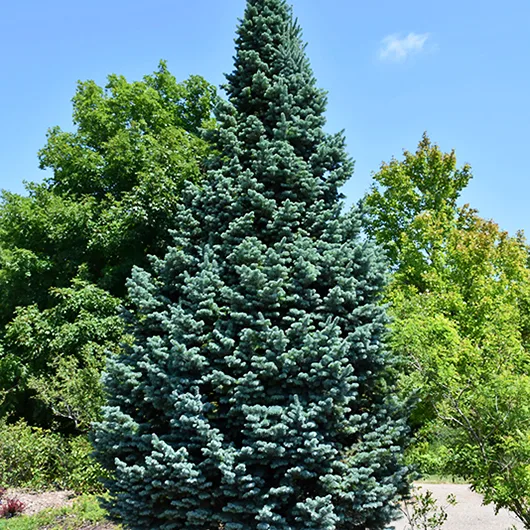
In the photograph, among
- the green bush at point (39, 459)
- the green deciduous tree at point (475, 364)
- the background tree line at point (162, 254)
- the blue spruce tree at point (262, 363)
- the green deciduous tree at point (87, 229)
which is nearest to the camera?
the blue spruce tree at point (262, 363)

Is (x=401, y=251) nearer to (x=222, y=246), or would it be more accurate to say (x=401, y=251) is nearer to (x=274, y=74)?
(x=274, y=74)

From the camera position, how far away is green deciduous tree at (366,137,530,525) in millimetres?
5715

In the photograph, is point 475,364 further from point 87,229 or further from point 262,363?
point 87,229

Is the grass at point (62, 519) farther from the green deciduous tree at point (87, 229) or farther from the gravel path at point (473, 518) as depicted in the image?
the gravel path at point (473, 518)

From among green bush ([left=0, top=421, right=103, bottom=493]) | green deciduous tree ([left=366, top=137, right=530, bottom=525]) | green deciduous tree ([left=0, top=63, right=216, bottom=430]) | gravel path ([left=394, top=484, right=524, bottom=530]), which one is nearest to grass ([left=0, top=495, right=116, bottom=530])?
green bush ([left=0, top=421, right=103, bottom=493])

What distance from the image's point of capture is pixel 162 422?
5.59 metres

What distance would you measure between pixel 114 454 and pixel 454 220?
1012 cm

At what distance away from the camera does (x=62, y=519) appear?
8258mm

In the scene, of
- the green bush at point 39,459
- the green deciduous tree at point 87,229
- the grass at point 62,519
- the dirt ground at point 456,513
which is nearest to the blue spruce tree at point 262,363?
the grass at point 62,519

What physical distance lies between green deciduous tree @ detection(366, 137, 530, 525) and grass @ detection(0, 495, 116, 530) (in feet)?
17.9

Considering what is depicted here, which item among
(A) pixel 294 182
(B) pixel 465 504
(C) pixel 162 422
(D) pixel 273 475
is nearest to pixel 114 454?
(C) pixel 162 422

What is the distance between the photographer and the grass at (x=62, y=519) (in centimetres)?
792

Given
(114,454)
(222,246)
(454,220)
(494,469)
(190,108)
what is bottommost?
(114,454)

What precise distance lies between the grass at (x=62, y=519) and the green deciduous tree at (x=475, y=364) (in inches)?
214
